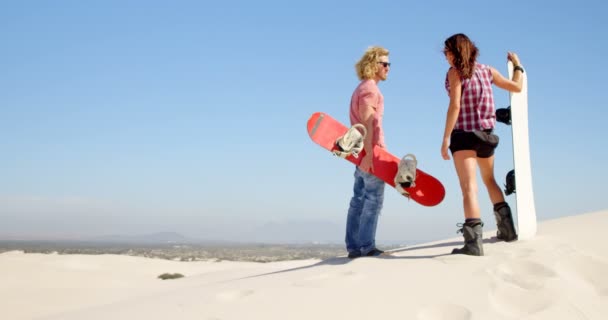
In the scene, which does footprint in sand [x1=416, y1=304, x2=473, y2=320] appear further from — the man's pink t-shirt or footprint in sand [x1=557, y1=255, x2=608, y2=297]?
the man's pink t-shirt

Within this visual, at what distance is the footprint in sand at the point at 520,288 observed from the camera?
8.65 ft

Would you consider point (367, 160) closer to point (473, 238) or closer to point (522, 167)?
point (473, 238)

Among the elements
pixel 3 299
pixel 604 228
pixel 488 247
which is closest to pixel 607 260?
pixel 488 247

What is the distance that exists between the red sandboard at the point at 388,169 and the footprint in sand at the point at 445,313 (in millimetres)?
2136

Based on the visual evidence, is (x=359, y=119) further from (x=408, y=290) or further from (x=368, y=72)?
(x=408, y=290)

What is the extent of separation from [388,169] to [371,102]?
0.70 meters

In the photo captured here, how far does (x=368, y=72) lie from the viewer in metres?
4.88

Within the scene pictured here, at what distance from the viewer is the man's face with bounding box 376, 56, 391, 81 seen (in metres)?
4.93

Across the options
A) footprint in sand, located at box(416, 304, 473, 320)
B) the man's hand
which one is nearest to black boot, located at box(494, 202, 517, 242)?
the man's hand

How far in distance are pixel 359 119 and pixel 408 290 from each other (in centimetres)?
235

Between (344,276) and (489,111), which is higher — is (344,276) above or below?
below

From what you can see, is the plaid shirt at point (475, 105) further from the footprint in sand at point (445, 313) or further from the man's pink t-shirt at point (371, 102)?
the footprint in sand at point (445, 313)

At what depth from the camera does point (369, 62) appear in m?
4.93

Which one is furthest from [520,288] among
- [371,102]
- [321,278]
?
[371,102]
